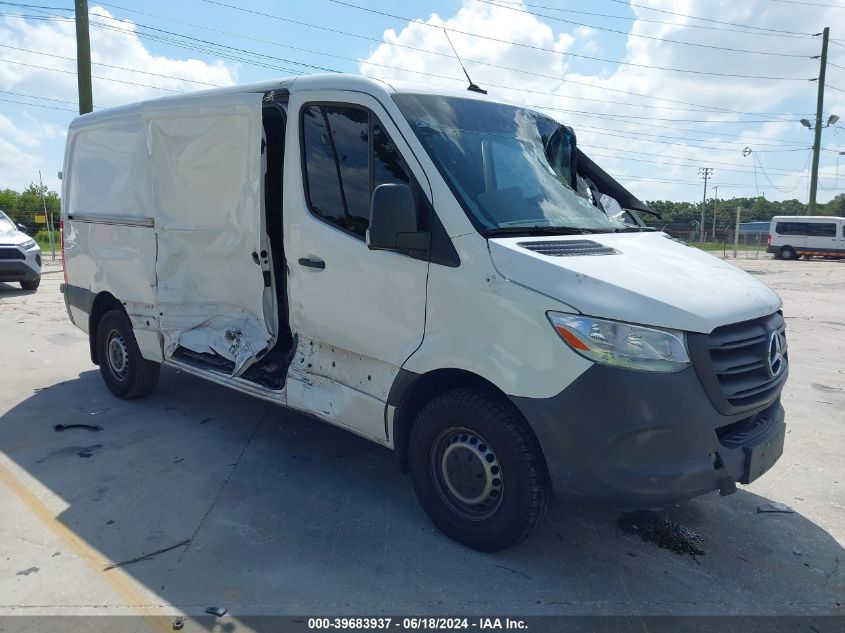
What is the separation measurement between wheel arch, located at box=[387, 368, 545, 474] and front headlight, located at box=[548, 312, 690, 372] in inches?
25.2

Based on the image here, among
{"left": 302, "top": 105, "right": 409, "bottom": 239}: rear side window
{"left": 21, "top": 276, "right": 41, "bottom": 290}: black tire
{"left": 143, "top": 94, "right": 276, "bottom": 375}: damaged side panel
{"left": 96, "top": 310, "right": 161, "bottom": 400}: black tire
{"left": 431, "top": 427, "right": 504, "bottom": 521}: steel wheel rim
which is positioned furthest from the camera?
{"left": 21, "top": 276, "right": 41, "bottom": 290}: black tire

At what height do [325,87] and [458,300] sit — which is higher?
[325,87]

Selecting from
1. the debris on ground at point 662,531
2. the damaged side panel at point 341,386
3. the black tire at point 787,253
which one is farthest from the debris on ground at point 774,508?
the black tire at point 787,253

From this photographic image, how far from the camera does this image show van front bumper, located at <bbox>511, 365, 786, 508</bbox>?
282 cm

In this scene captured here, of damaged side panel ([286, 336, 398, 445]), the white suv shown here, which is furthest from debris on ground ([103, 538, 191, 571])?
the white suv

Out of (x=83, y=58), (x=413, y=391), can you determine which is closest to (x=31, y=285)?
(x=83, y=58)

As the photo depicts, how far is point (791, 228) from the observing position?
121ft

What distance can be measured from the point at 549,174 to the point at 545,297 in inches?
53.1

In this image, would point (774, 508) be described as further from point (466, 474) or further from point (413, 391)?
point (413, 391)

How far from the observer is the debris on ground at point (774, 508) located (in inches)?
158

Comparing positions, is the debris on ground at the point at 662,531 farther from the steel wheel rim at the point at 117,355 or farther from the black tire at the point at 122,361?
the steel wheel rim at the point at 117,355

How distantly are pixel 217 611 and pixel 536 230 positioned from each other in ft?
7.98

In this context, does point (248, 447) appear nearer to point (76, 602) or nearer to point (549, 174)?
point (76, 602)

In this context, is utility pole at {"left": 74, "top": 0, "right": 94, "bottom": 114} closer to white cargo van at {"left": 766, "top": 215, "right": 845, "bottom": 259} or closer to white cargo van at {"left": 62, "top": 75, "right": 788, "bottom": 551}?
white cargo van at {"left": 62, "top": 75, "right": 788, "bottom": 551}
